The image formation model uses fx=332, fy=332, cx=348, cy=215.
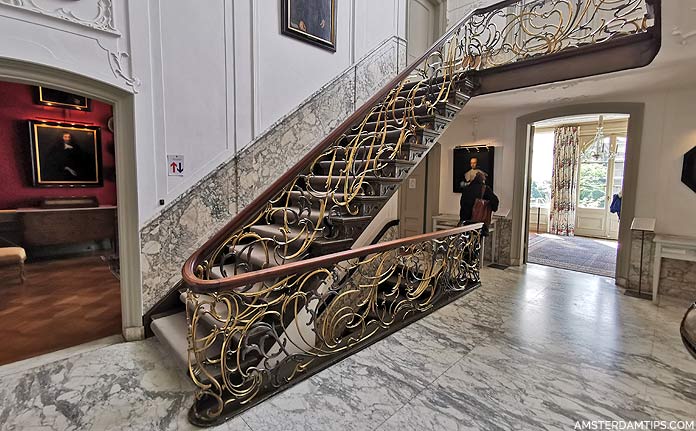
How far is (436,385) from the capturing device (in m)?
Answer: 2.34

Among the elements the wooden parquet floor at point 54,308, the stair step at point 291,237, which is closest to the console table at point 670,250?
the stair step at point 291,237

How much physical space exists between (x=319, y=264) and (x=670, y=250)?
438 centimetres

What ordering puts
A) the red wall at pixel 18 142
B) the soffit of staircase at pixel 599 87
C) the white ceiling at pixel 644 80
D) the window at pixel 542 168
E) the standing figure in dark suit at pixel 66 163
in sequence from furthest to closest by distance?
the window at pixel 542 168 → the standing figure in dark suit at pixel 66 163 → the red wall at pixel 18 142 → the soffit of staircase at pixel 599 87 → the white ceiling at pixel 644 80

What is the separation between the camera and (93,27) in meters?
2.59

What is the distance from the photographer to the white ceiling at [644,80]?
2.61 metres

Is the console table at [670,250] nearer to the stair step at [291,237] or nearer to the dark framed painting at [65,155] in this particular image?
the stair step at [291,237]

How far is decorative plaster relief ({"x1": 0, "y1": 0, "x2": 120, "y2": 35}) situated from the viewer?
2.32 m

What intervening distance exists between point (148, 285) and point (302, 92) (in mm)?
2775

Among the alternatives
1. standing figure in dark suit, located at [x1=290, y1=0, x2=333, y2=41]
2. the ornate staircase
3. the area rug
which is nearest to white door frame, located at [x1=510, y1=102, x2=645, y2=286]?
the area rug

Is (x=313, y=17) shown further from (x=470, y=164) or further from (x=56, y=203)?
(x=56, y=203)

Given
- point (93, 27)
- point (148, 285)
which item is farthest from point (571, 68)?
point (148, 285)

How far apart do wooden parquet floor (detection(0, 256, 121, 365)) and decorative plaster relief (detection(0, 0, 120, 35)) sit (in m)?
2.61

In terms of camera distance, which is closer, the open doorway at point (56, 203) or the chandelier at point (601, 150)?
the open doorway at point (56, 203)

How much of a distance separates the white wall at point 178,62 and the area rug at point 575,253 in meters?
5.14
